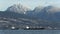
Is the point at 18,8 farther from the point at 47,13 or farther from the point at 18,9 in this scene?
the point at 47,13

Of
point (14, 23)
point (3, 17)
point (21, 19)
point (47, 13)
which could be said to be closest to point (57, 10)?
point (47, 13)

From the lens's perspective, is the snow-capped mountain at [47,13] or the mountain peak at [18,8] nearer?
the mountain peak at [18,8]

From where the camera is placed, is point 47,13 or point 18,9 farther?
point 47,13

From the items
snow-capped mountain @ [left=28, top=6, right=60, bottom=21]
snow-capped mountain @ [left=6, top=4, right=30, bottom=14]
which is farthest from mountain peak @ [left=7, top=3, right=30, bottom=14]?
snow-capped mountain @ [left=28, top=6, right=60, bottom=21]

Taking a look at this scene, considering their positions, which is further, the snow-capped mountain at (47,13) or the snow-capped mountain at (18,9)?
the snow-capped mountain at (47,13)

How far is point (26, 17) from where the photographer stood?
8.60 meters

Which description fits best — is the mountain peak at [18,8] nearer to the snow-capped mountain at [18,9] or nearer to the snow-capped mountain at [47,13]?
the snow-capped mountain at [18,9]

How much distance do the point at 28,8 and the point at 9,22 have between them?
1.56m

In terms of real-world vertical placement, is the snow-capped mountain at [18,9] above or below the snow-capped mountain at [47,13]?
above

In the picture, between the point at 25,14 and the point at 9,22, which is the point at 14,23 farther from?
the point at 25,14

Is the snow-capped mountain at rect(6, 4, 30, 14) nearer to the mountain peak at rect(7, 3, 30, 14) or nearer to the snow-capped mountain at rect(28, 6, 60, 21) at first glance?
the mountain peak at rect(7, 3, 30, 14)

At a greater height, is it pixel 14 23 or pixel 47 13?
pixel 47 13

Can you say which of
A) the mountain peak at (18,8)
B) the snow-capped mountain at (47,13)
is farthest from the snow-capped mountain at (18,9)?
the snow-capped mountain at (47,13)

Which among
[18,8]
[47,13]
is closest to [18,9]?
[18,8]
